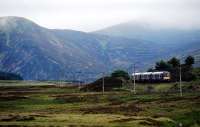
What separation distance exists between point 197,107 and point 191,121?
18396 mm

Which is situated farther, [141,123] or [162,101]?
[162,101]

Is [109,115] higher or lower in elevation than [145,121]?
higher

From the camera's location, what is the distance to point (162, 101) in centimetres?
12531

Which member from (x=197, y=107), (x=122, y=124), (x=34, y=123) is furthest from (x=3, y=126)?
(x=197, y=107)

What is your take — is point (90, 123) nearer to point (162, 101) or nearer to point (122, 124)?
point (122, 124)

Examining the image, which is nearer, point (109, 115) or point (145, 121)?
point (145, 121)

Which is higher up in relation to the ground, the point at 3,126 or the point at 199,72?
the point at 199,72

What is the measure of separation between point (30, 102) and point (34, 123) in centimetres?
6569

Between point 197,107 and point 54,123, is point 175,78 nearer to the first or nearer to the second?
point 197,107

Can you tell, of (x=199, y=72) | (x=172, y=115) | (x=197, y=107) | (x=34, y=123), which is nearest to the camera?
(x=34, y=123)

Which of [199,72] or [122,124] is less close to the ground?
[199,72]

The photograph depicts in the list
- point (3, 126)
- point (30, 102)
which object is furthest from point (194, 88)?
point (3, 126)

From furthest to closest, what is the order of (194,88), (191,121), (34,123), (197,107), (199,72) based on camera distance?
(199,72), (194,88), (197,107), (191,121), (34,123)

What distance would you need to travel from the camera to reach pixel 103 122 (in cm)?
8256
